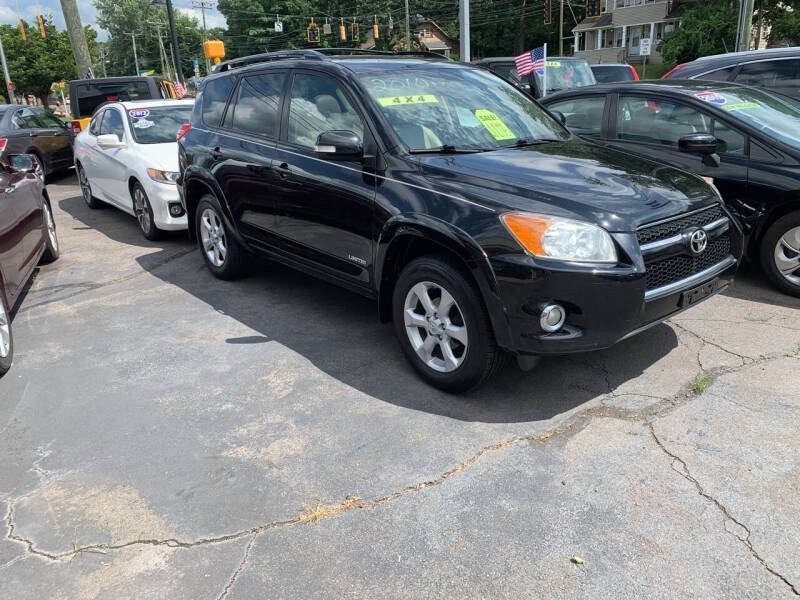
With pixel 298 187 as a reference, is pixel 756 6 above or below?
above

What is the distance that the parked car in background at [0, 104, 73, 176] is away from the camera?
12.0m

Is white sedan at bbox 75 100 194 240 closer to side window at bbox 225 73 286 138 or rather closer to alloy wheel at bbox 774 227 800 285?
side window at bbox 225 73 286 138

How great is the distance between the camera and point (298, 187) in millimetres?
4551

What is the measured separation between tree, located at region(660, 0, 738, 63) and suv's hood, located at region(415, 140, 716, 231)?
35.3 m

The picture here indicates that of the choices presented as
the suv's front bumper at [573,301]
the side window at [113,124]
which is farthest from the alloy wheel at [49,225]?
the suv's front bumper at [573,301]

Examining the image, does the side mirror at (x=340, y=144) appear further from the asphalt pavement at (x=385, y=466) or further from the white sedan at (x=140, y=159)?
the white sedan at (x=140, y=159)

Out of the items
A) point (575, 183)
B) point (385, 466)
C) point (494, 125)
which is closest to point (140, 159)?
point (494, 125)

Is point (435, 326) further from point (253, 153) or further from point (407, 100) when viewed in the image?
point (253, 153)

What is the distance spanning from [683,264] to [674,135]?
253 cm

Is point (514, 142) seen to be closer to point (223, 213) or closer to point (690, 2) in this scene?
point (223, 213)

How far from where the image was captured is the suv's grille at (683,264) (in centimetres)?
335

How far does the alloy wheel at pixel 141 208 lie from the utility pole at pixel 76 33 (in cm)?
1201

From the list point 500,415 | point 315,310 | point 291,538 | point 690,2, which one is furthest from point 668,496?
point 690,2

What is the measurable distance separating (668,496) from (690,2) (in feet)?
165
